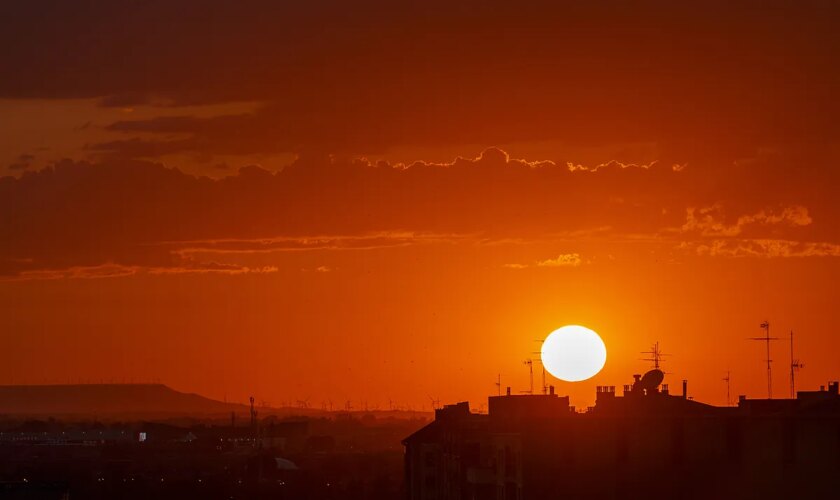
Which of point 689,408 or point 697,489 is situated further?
point 689,408

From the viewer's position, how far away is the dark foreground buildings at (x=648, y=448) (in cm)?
6138

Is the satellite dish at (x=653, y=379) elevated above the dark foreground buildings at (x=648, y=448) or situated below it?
above

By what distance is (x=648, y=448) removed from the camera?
229 ft

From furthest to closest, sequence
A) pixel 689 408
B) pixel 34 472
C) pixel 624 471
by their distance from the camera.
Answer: pixel 34 472
pixel 689 408
pixel 624 471

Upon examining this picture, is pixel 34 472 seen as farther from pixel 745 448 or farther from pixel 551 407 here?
pixel 745 448

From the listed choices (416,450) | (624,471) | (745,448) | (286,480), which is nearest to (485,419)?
(416,450)

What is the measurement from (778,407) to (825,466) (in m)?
11.5

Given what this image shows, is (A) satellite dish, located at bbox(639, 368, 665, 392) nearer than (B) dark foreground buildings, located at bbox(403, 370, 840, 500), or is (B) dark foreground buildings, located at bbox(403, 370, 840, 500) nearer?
(B) dark foreground buildings, located at bbox(403, 370, 840, 500)

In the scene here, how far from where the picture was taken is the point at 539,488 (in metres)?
74.1


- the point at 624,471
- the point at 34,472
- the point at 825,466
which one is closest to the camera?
the point at 825,466

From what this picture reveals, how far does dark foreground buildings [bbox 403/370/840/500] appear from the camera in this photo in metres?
61.4

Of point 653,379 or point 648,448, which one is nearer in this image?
point 648,448

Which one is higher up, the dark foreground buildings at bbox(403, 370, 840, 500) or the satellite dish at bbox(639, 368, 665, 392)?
A: the satellite dish at bbox(639, 368, 665, 392)

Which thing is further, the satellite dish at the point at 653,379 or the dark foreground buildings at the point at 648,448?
the satellite dish at the point at 653,379
